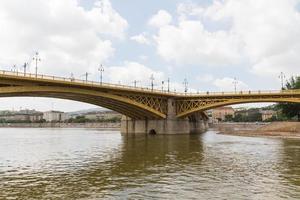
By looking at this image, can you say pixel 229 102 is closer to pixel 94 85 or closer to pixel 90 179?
pixel 94 85

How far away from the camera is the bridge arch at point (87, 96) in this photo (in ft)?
188

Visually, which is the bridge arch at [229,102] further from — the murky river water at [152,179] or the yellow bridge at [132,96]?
the murky river water at [152,179]

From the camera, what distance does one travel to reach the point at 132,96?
82812 millimetres

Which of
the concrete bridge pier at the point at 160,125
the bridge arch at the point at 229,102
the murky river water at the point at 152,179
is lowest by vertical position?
the murky river water at the point at 152,179

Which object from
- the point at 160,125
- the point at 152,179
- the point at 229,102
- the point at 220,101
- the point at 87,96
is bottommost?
the point at 152,179

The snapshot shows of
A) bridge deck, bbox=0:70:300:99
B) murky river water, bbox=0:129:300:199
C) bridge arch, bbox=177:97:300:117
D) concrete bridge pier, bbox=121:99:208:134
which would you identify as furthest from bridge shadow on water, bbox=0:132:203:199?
concrete bridge pier, bbox=121:99:208:134

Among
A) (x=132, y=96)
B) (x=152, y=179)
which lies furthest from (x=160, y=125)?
(x=152, y=179)

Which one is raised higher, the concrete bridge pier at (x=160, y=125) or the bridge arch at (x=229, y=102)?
the bridge arch at (x=229, y=102)

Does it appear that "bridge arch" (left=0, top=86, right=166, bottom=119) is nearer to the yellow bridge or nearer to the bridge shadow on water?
the yellow bridge

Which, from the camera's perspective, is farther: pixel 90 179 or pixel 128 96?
pixel 128 96

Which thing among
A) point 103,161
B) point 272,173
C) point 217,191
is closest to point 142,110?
point 103,161

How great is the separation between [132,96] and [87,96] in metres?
12.3

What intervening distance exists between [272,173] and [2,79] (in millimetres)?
42452

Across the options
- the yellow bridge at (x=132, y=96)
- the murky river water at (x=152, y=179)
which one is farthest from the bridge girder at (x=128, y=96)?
the murky river water at (x=152, y=179)
